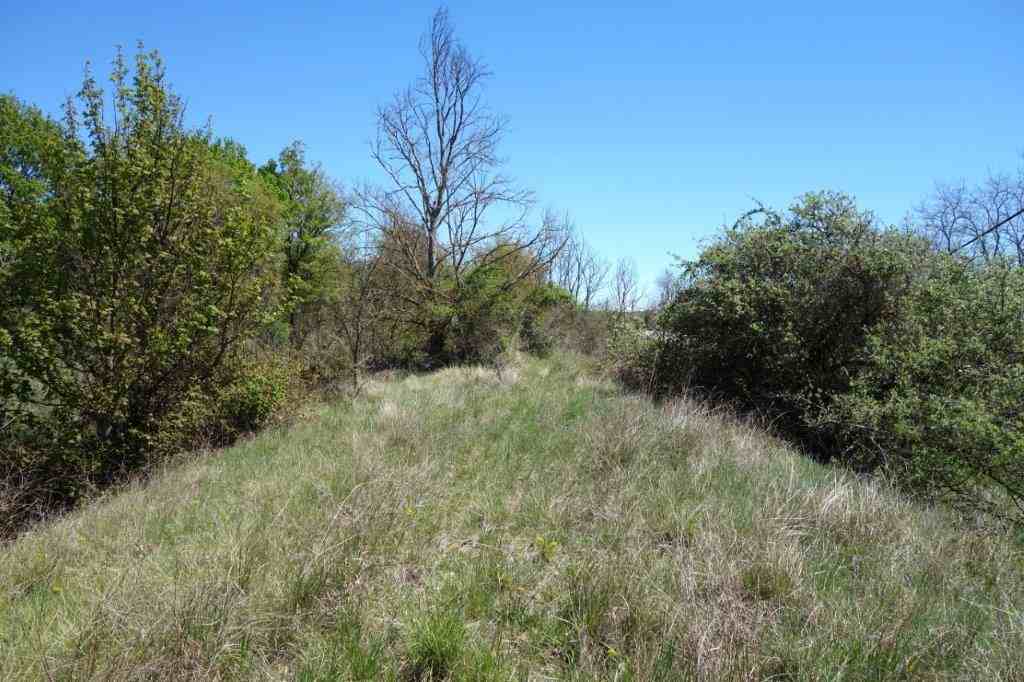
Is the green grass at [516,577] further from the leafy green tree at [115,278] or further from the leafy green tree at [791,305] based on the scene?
the leafy green tree at [791,305]

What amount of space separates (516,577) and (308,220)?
19.6 m

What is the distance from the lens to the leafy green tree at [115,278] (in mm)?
5902

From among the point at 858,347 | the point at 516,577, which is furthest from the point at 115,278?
the point at 858,347

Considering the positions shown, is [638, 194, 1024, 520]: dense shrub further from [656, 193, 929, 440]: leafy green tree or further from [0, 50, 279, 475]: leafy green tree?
[0, 50, 279, 475]: leafy green tree

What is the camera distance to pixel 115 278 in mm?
6215

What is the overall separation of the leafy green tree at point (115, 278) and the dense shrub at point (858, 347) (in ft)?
28.7

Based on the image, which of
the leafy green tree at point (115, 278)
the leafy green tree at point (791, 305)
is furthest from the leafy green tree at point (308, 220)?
the leafy green tree at point (791, 305)

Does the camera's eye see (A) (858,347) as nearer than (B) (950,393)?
No

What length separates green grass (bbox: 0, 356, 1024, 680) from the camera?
6.89ft

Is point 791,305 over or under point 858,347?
over

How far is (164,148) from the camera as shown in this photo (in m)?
6.47

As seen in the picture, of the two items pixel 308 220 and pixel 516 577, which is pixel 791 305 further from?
pixel 308 220

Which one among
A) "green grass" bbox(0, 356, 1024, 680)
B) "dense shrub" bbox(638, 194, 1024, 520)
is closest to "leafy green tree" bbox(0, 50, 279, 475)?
"green grass" bbox(0, 356, 1024, 680)

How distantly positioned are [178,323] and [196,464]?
1.99 metres
